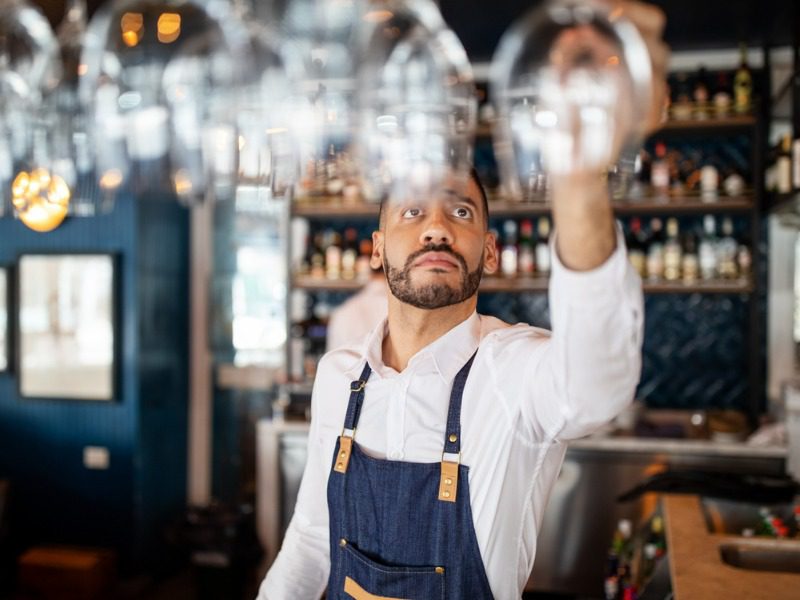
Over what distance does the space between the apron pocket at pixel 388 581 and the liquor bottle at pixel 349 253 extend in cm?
327

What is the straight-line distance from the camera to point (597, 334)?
3.26 feet

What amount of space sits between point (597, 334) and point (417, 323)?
607 mm

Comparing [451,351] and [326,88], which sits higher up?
[326,88]

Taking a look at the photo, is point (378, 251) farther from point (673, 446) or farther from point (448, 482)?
point (673, 446)

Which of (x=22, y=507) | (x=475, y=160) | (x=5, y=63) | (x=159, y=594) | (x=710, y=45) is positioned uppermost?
(x=710, y=45)

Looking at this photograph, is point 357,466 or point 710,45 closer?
point 357,466

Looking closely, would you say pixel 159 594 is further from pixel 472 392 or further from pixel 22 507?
pixel 472 392

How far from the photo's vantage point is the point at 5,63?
1341 millimetres

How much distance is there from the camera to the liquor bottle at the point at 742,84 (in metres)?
4.27

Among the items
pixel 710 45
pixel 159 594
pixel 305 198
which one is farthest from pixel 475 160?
pixel 159 594

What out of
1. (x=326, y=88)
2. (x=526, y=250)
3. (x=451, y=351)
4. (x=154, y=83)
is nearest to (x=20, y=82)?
(x=154, y=83)

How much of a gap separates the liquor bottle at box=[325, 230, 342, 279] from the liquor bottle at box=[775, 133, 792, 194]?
8.33ft

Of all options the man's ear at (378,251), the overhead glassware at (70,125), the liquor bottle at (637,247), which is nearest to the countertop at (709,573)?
the man's ear at (378,251)

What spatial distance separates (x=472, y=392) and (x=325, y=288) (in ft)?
11.4
